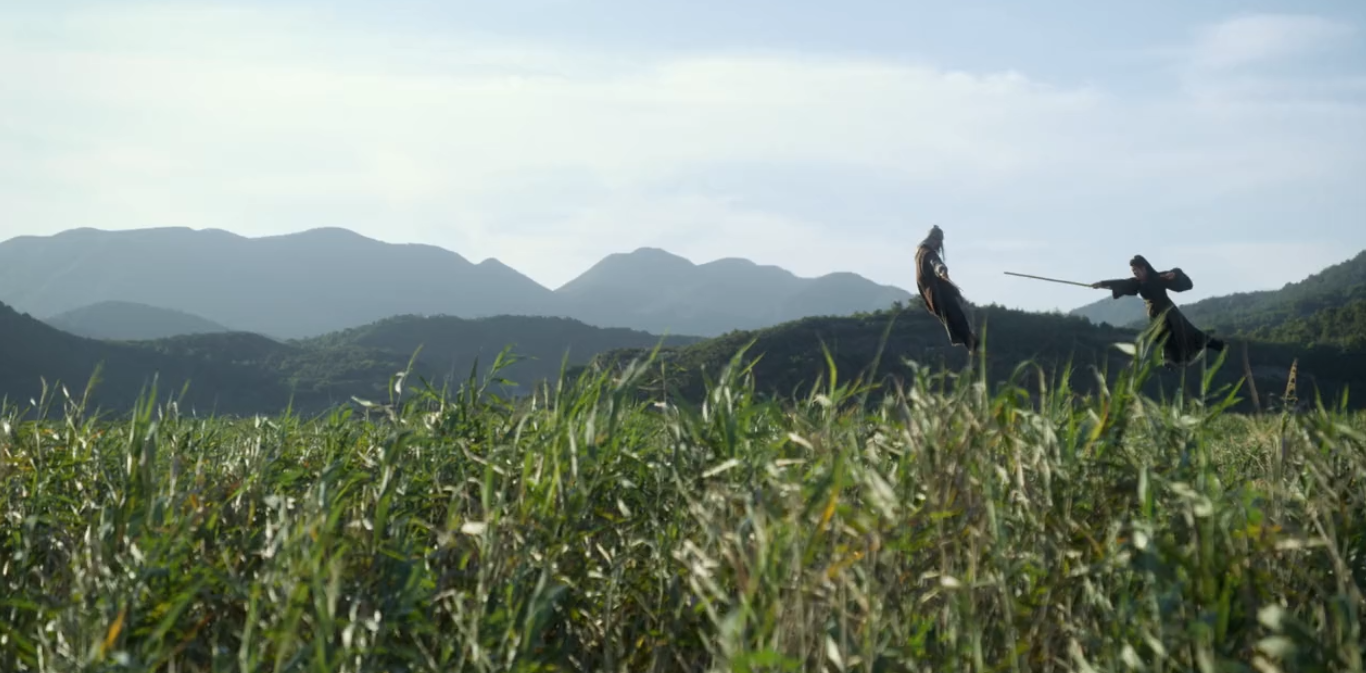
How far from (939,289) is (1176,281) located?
2387mm

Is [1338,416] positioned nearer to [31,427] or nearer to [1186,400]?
[1186,400]

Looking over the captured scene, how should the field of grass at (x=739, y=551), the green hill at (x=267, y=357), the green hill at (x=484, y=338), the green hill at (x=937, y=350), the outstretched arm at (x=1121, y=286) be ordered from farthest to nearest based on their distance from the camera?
the green hill at (x=484, y=338) < the green hill at (x=267, y=357) < the green hill at (x=937, y=350) < the outstretched arm at (x=1121, y=286) < the field of grass at (x=739, y=551)

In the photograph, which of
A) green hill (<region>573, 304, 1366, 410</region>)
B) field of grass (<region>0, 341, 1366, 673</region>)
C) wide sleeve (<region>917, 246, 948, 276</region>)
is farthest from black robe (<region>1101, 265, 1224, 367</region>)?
green hill (<region>573, 304, 1366, 410</region>)

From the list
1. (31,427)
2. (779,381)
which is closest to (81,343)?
(779,381)

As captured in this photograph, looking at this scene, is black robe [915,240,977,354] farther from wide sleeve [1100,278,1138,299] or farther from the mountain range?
the mountain range

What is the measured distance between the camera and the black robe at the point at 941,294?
1181 cm

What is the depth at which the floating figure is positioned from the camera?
11.8 metres

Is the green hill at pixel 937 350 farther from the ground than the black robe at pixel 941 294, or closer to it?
closer to it

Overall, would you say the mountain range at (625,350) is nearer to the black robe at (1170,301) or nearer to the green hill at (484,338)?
the green hill at (484,338)

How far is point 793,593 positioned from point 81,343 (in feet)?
302

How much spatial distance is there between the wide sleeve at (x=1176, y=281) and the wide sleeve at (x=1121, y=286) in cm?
31

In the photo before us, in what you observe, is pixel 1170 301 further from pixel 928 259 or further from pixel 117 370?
pixel 117 370

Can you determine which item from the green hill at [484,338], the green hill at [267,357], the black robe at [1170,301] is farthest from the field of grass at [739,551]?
the green hill at [484,338]

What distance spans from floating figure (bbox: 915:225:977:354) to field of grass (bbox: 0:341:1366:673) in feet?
20.9
